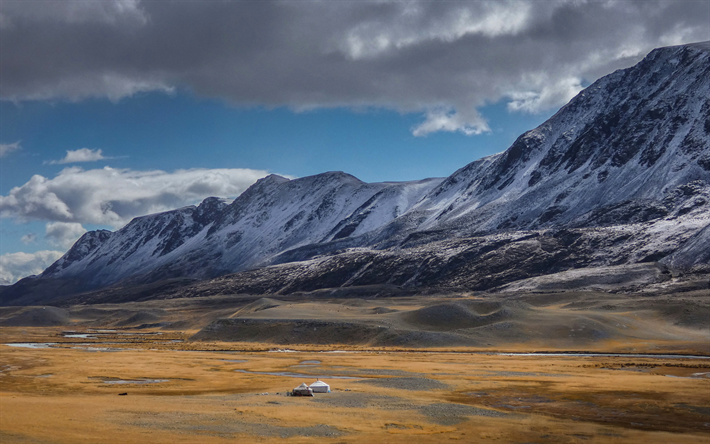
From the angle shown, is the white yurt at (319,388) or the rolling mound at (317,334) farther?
the rolling mound at (317,334)

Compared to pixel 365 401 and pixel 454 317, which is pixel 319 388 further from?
pixel 454 317

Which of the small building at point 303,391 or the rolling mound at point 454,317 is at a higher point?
the rolling mound at point 454,317

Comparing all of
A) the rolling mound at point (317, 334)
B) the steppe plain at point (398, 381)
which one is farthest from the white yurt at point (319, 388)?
the rolling mound at point (317, 334)

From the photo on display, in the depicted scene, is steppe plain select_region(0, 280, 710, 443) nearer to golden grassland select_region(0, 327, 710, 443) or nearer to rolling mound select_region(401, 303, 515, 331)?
golden grassland select_region(0, 327, 710, 443)

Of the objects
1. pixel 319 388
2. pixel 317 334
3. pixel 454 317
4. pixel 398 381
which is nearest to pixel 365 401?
pixel 319 388

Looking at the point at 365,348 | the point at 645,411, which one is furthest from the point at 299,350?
the point at 645,411

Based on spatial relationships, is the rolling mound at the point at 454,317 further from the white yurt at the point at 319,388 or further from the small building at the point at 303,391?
the small building at the point at 303,391

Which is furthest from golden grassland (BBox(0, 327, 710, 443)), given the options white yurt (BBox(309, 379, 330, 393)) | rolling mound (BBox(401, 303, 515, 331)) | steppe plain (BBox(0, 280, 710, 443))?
rolling mound (BBox(401, 303, 515, 331))
